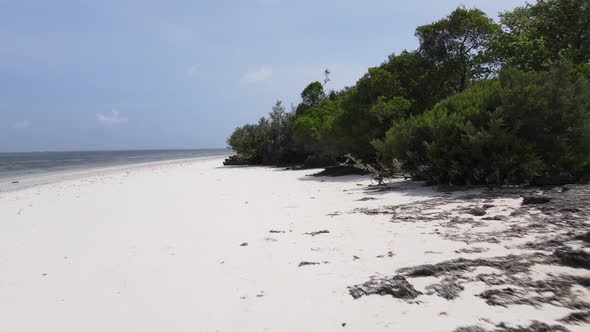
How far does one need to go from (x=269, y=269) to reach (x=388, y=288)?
4.61ft

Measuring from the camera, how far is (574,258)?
3.42 metres

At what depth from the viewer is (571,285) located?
302 cm

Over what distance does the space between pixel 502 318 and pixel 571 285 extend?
2.77ft

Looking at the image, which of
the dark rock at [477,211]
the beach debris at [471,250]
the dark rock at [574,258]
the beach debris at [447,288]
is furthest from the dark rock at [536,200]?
the beach debris at [447,288]

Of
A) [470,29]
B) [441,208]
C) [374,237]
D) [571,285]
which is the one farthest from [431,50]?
[571,285]

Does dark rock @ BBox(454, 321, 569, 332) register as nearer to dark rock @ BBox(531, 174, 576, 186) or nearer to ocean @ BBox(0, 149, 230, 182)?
dark rock @ BBox(531, 174, 576, 186)

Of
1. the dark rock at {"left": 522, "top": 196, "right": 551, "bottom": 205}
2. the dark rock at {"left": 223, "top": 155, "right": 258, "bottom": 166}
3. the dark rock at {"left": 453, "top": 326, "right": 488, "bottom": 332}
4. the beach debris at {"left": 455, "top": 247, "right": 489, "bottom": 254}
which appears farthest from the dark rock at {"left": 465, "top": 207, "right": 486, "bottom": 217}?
the dark rock at {"left": 223, "top": 155, "right": 258, "bottom": 166}

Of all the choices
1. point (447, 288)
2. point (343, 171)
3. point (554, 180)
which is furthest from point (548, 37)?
point (447, 288)

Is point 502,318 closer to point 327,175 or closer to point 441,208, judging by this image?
point 441,208

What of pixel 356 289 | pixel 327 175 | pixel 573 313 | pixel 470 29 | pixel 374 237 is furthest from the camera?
pixel 470 29

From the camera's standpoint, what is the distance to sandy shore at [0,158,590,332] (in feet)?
9.70

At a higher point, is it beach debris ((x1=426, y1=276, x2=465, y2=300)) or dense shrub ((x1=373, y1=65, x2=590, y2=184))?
dense shrub ((x1=373, y1=65, x2=590, y2=184))

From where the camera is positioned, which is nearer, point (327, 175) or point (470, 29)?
point (327, 175)

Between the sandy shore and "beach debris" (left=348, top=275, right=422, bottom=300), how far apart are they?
0.03 meters
